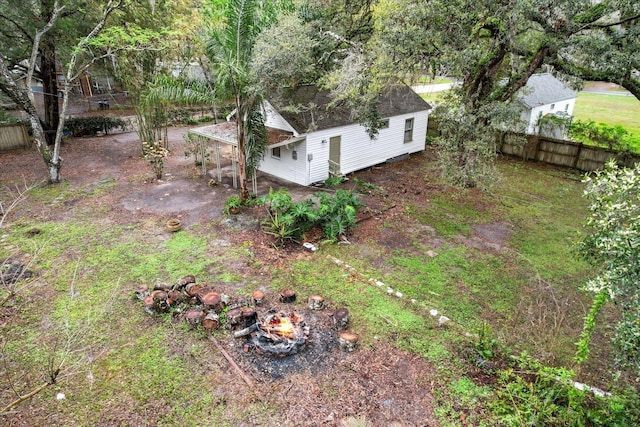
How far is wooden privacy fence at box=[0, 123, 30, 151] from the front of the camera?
17.2 m

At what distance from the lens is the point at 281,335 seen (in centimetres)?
630

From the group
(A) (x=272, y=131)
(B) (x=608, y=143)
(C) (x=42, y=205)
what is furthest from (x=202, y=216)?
(B) (x=608, y=143)

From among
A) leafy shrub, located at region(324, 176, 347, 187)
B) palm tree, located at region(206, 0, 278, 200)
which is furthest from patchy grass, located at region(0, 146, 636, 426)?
palm tree, located at region(206, 0, 278, 200)

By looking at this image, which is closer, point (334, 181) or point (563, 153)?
point (334, 181)

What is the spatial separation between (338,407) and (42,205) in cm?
1163

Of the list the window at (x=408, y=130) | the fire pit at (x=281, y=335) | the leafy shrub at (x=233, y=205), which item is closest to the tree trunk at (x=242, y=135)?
the leafy shrub at (x=233, y=205)

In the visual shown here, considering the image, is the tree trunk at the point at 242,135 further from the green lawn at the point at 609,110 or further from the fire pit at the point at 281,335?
the green lawn at the point at 609,110

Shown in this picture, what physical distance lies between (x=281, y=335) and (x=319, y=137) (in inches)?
338

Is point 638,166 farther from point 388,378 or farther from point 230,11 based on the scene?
point 230,11

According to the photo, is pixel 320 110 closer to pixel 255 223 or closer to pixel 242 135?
pixel 242 135

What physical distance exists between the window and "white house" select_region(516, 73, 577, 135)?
19.1 ft

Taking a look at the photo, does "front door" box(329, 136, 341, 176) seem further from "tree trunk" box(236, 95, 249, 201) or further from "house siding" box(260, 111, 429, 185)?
"tree trunk" box(236, 95, 249, 201)

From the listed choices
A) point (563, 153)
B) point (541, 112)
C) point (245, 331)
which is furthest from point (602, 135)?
point (245, 331)

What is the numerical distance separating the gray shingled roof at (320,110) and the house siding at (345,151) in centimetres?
28
